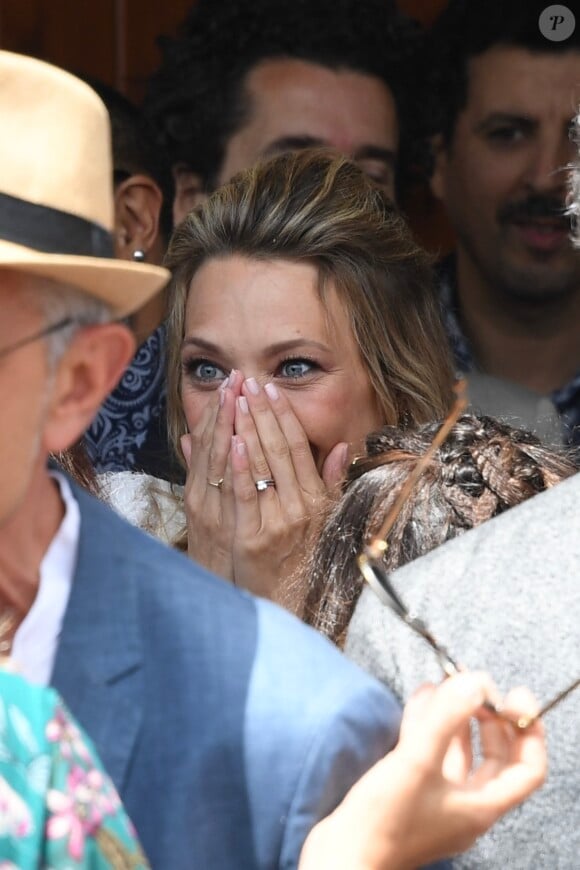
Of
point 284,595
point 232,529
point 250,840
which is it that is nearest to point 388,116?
point 232,529

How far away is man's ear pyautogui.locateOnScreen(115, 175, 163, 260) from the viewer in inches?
104

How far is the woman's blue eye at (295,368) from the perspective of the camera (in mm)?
1862

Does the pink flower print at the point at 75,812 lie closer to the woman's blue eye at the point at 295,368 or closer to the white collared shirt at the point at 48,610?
the white collared shirt at the point at 48,610

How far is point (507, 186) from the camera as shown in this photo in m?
2.80

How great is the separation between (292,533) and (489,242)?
3.99 feet

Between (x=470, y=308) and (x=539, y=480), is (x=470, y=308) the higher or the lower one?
the lower one

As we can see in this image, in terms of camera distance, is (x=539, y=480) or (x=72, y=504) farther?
(x=539, y=480)

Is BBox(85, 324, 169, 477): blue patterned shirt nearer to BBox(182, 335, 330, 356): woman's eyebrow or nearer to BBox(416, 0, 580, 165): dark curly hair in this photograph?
BBox(182, 335, 330, 356): woman's eyebrow

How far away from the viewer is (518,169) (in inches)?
109

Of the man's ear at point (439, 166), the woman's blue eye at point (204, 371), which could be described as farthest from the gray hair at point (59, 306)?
the man's ear at point (439, 166)

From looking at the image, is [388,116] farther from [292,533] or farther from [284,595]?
[284,595]

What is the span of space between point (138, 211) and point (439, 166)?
0.65 metres

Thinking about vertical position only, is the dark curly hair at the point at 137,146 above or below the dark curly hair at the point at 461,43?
below

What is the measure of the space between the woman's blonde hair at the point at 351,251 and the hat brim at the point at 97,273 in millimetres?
1068
